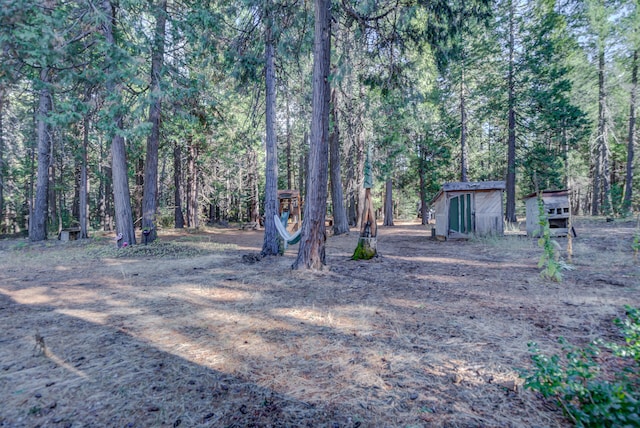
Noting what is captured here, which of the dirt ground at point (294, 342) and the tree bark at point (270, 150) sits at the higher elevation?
the tree bark at point (270, 150)

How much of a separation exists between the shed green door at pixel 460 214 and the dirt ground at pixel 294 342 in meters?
5.93

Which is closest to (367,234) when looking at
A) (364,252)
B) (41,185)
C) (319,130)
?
(364,252)

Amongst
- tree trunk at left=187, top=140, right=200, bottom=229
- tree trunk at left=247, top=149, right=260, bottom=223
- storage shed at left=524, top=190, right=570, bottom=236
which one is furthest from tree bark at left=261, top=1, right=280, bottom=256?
tree trunk at left=187, top=140, right=200, bottom=229

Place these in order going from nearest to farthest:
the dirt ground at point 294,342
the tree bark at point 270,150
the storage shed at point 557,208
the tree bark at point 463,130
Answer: the dirt ground at point 294,342, the tree bark at point 270,150, the storage shed at point 557,208, the tree bark at point 463,130

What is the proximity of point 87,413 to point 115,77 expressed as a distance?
7214mm

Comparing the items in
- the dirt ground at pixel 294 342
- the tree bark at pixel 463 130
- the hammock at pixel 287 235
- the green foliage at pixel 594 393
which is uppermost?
the tree bark at pixel 463 130

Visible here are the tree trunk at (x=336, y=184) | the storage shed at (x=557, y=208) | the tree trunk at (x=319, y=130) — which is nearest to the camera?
the tree trunk at (x=319, y=130)

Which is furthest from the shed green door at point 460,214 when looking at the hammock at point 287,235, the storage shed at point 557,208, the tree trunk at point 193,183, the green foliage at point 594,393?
the tree trunk at point 193,183

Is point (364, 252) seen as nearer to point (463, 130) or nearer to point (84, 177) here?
point (84, 177)

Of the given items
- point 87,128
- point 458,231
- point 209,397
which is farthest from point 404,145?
point 209,397

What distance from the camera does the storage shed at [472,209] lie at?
12.2 metres

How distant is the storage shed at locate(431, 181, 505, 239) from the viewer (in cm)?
1219

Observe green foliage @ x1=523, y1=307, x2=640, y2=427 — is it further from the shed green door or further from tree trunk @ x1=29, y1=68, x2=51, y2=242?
tree trunk @ x1=29, y1=68, x2=51, y2=242

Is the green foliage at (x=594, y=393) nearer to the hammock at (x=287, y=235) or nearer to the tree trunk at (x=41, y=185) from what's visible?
the hammock at (x=287, y=235)
